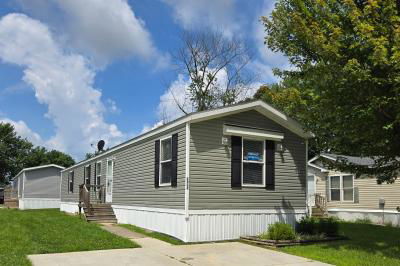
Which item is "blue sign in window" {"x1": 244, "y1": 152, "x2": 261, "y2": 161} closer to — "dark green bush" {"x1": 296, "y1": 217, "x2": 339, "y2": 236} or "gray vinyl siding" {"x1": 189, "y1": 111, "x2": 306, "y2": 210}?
"gray vinyl siding" {"x1": 189, "y1": 111, "x2": 306, "y2": 210}

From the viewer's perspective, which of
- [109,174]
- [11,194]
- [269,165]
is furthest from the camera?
[11,194]

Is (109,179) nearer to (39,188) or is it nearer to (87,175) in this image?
(87,175)

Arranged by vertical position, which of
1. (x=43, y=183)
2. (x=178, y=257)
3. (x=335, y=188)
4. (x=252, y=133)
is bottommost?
(x=178, y=257)

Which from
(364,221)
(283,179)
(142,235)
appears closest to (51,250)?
(142,235)

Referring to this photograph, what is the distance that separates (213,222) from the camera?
11648 mm

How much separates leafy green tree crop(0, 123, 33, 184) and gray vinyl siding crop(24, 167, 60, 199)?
2383 cm

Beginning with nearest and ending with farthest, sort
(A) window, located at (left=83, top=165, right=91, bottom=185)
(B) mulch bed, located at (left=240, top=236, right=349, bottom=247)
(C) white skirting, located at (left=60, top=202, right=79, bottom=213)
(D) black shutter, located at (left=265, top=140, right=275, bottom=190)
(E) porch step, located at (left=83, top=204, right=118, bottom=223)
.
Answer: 1. (B) mulch bed, located at (left=240, top=236, right=349, bottom=247)
2. (D) black shutter, located at (left=265, top=140, right=275, bottom=190)
3. (E) porch step, located at (left=83, top=204, right=118, bottom=223)
4. (A) window, located at (left=83, top=165, right=91, bottom=185)
5. (C) white skirting, located at (left=60, top=202, right=79, bottom=213)

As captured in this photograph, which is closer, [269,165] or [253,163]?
[253,163]

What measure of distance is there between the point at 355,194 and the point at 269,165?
939 cm

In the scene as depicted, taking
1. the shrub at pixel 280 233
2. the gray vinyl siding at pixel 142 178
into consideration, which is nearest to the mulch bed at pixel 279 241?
the shrub at pixel 280 233

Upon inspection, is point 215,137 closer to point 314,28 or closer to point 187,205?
point 187,205

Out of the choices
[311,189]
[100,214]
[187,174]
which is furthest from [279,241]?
[311,189]

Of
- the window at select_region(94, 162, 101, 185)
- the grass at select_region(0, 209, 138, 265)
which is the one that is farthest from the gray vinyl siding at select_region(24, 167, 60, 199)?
the grass at select_region(0, 209, 138, 265)

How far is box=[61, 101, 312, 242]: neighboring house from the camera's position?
1152 centimetres
